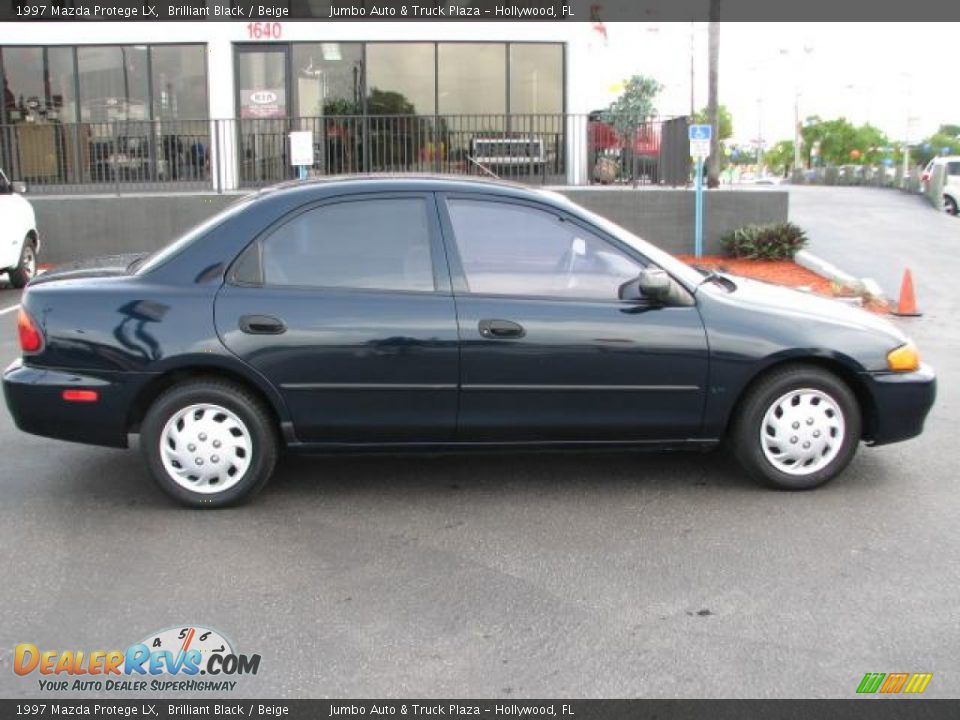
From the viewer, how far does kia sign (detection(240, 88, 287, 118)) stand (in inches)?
743

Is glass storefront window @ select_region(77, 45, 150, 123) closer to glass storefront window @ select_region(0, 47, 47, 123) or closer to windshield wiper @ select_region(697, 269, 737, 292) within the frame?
glass storefront window @ select_region(0, 47, 47, 123)

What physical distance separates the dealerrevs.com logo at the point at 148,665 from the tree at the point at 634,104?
14.0 metres

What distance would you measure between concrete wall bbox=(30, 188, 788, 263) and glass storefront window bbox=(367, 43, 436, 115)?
4.36 m

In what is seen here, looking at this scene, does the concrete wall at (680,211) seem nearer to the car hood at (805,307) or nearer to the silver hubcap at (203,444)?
the car hood at (805,307)

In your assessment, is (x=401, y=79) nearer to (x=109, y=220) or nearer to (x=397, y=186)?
(x=109, y=220)

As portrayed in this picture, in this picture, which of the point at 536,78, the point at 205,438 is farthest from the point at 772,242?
the point at 205,438

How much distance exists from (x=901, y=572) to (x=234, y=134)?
14.5 metres

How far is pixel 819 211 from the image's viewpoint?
22.3 meters

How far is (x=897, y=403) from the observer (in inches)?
208

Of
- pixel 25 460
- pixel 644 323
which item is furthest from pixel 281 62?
pixel 644 323

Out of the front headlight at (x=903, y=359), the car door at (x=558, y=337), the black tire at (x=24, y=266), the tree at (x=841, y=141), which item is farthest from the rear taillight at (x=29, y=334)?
the tree at (x=841, y=141)

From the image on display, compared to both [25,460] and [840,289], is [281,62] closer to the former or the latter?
[840,289]

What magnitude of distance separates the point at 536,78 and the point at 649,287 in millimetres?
15018

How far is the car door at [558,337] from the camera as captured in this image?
502cm
